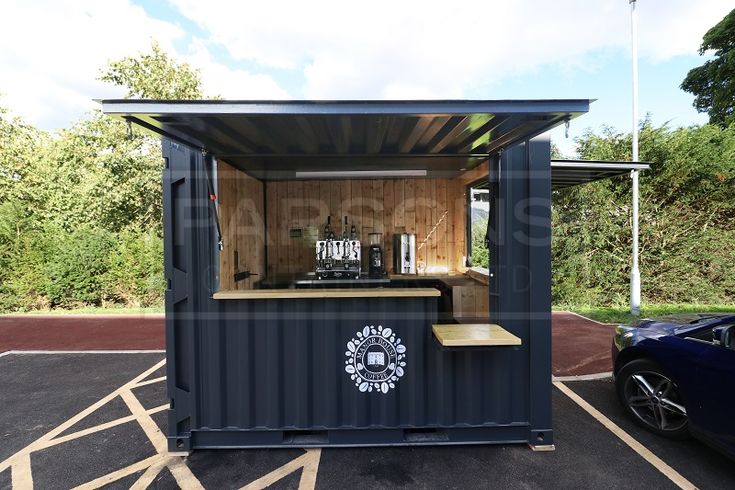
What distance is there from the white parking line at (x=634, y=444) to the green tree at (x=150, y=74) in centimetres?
1061

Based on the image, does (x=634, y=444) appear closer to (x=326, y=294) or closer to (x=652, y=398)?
(x=652, y=398)

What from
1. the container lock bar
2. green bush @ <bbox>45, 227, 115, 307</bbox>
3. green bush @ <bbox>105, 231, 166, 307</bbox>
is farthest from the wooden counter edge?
green bush @ <bbox>45, 227, 115, 307</bbox>

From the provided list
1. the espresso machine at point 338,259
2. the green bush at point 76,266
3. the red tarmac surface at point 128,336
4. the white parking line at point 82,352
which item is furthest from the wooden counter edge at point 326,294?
the green bush at point 76,266

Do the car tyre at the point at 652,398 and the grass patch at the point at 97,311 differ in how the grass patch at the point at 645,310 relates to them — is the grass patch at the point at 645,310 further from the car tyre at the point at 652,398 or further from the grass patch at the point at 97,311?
the grass patch at the point at 97,311

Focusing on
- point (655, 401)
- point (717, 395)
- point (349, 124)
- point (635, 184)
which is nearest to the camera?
point (717, 395)

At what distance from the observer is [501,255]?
321cm

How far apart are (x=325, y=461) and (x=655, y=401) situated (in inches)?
113

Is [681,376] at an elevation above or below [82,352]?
above

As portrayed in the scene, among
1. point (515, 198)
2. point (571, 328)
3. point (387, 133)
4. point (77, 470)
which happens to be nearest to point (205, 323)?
point (77, 470)

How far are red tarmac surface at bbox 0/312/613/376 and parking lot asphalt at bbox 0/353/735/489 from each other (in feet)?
5.27

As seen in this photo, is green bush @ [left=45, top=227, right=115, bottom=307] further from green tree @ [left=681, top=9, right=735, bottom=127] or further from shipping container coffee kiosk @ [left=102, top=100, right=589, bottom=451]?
green tree @ [left=681, top=9, right=735, bottom=127]

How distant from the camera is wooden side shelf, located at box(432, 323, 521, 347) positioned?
8.99 feet

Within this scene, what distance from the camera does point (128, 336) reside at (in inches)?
271

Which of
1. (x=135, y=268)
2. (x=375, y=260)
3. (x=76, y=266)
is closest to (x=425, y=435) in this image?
(x=375, y=260)
